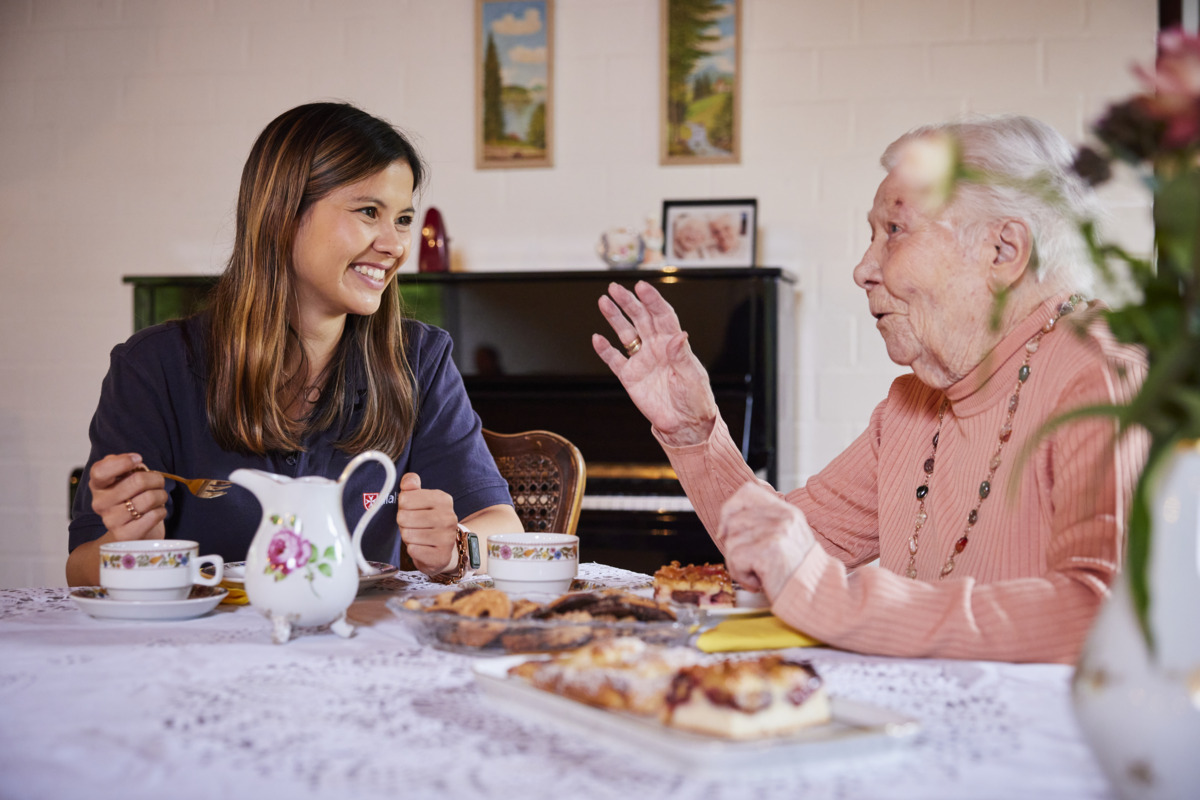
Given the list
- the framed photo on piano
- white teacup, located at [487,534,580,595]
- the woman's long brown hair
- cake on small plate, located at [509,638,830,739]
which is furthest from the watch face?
the framed photo on piano

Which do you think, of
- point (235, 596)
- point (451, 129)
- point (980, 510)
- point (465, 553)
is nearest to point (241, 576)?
point (235, 596)

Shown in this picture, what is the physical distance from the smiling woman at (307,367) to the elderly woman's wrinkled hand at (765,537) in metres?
0.78

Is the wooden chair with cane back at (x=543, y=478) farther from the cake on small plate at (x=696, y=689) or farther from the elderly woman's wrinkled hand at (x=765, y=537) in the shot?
the cake on small plate at (x=696, y=689)

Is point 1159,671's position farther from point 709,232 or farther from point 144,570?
point 709,232

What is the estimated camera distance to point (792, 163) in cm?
379

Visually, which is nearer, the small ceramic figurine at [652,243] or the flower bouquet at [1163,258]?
the flower bouquet at [1163,258]

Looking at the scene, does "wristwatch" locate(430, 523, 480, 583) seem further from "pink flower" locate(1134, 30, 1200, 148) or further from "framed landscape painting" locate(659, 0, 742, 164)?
"framed landscape painting" locate(659, 0, 742, 164)

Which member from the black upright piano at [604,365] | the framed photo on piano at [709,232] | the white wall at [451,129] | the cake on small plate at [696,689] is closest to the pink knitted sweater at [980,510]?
the cake on small plate at [696,689]

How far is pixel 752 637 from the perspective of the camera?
3.76 ft

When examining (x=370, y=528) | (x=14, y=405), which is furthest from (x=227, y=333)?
(x=14, y=405)

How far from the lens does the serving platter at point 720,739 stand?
Answer: 0.73m

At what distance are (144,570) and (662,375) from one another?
2.65 ft

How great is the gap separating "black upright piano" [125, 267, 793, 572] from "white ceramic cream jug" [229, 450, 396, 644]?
213 centimetres

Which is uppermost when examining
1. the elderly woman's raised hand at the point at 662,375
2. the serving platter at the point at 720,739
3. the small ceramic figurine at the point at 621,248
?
the small ceramic figurine at the point at 621,248
